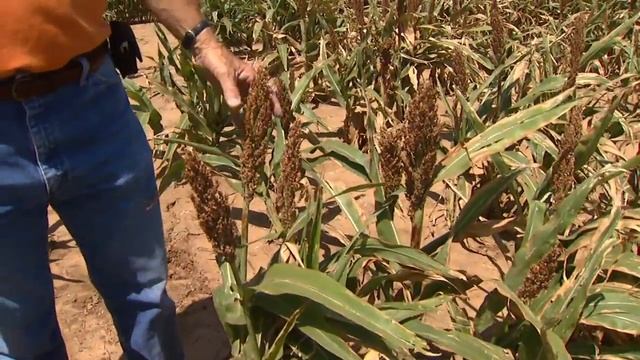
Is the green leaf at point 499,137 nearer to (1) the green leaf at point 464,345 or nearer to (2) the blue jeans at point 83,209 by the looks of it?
(1) the green leaf at point 464,345

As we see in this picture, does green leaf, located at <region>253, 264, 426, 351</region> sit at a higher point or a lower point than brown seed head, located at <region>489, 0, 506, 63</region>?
lower

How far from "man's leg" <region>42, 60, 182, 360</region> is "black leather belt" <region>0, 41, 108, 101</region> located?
0.02m

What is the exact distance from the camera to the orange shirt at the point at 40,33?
1.35 metres

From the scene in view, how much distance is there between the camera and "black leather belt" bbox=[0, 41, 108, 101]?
1.37m

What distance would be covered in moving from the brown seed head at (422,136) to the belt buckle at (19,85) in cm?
76

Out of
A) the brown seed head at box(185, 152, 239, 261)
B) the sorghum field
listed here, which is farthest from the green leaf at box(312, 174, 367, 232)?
the brown seed head at box(185, 152, 239, 261)

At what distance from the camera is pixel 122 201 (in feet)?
5.24

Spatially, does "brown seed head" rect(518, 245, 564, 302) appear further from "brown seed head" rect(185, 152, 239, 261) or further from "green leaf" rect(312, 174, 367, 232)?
"brown seed head" rect(185, 152, 239, 261)

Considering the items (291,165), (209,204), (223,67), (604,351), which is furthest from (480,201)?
(209,204)

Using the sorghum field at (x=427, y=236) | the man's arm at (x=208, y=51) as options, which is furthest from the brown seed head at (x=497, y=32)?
the man's arm at (x=208, y=51)

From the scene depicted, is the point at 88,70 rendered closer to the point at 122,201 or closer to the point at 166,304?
the point at 122,201

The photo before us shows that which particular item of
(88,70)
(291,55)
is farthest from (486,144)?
(291,55)

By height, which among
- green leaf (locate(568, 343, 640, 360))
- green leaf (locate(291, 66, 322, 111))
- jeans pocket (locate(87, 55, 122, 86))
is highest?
jeans pocket (locate(87, 55, 122, 86))

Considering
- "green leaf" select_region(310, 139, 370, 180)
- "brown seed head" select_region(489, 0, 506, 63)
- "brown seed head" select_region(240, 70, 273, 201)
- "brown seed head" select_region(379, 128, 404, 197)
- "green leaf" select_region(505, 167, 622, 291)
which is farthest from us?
"brown seed head" select_region(489, 0, 506, 63)
